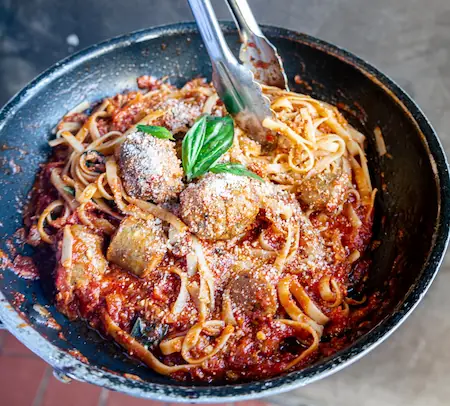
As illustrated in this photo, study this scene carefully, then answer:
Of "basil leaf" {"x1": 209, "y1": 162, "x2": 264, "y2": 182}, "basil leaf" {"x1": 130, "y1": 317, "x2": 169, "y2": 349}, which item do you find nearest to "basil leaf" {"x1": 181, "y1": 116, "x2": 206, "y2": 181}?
"basil leaf" {"x1": 209, "y1": 162, "x2": 264, "y2": 182}

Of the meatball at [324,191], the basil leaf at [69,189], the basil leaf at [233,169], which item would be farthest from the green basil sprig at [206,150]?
the basil leaf at [69,189]

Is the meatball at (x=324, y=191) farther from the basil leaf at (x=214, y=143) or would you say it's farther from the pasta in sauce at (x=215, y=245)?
the basil leaf at (x=214, y=143)

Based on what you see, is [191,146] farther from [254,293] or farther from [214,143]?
[254,293]

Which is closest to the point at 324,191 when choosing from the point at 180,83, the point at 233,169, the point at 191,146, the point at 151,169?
the point at 233,169

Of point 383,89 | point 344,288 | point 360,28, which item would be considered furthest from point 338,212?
point 360,28

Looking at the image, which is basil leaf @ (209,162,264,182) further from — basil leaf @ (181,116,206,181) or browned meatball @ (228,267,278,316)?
browned meatball @ (228,267,278,316)

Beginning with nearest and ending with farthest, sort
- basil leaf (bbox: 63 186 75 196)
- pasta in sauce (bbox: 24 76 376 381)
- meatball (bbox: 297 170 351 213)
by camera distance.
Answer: pasta in sauce (bbox: 24 76 376 381) < meatball (bbox: 297 170 351 213) < basil leaf (bbox: 63 186 75 196)

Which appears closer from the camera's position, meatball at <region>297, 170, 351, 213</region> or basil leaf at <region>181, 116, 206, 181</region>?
basil leaf at <region>181, 116, 206, 181</region>

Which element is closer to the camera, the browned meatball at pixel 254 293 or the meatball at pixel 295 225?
the browned meatball at pixel 254 293
